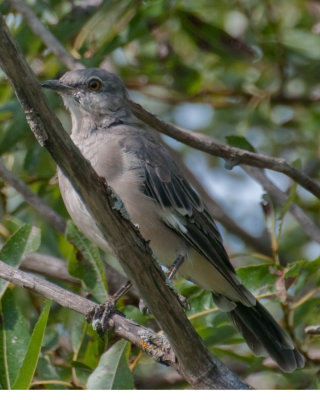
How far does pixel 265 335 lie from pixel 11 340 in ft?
5.94

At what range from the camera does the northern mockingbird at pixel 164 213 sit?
4.68 m

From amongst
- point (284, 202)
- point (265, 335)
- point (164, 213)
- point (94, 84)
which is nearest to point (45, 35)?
point (94, 84)

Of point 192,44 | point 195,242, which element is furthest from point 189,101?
point 195,242

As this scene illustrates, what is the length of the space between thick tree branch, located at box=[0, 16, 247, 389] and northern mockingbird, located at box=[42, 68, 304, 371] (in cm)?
Answer: 124

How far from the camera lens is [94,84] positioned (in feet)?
17.9

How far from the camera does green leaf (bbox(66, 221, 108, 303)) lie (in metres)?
4.51

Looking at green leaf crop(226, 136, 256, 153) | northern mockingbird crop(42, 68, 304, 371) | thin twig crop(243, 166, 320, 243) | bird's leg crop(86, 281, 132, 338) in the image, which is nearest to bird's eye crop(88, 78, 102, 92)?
northern mockingbird crop(42, 68, 304, 371)

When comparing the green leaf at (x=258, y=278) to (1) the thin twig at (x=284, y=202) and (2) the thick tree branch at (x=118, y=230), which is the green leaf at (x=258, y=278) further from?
(2) the thick tree branch at (x=118, y=230)

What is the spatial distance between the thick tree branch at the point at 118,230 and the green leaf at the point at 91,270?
1091 millimetres

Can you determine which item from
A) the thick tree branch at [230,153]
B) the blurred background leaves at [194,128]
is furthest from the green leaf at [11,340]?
the thick tree branch at [230,153]

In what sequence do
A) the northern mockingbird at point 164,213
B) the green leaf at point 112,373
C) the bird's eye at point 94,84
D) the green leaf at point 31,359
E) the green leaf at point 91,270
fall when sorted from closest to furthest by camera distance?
the green leaf at point 31,359 < the green leaf at point 112,373 < the green leaf at point 91,270 < the northern mockingbird at point 164,213 < the bird's eye at point 94,84

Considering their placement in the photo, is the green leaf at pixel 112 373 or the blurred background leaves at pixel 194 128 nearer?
the green leaf at pixel 112 373

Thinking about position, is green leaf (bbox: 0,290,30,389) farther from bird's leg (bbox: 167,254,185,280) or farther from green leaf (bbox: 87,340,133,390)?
bird's leg (bbox: 167,254,185,280)

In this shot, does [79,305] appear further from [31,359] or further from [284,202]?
[284,202]
